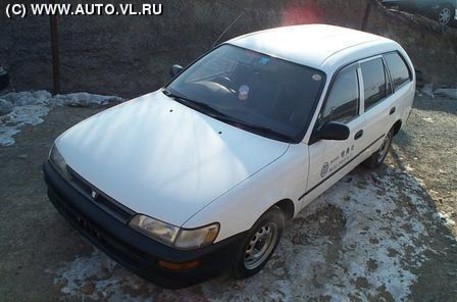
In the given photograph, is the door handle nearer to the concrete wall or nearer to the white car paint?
the white car paint

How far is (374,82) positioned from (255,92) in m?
1.44

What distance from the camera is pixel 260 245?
10.8 ft

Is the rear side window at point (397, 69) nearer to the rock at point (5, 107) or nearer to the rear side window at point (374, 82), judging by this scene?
the rear side window at point (374, 82)

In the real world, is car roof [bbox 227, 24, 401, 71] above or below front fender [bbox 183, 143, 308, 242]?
above

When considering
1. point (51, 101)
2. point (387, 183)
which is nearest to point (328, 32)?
point (387, 183)

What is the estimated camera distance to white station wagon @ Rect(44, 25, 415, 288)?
8.89 ft

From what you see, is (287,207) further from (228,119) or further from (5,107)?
(5,107)

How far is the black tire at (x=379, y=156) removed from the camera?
5.05 m

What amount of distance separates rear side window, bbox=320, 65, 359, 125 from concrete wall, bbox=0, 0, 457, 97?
497 cm

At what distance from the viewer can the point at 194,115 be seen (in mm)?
3561

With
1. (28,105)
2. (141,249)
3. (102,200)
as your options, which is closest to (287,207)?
(141,249)

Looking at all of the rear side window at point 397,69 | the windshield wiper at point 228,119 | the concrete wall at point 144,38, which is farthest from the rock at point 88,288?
the concrete wall at point 144,38

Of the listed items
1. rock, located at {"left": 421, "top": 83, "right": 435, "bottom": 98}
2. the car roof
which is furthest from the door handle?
rock, located at {"left": 421, "top": 83, "right": 435, "bottom": 98}

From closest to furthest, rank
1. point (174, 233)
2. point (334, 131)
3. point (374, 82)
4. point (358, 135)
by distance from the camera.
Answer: point (174, 233), point (334, 131), point (358, 135), point (374, 82)
